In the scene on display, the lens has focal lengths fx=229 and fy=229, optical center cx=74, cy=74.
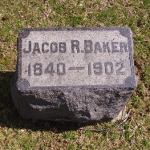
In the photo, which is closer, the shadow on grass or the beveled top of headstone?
the beveled top of headstone

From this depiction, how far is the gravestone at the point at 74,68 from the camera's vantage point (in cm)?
236

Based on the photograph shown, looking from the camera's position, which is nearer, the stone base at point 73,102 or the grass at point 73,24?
the stone base at point 73,102

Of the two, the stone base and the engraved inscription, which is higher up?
the engraved inscription

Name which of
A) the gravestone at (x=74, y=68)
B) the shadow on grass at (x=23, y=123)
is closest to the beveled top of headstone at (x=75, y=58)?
the gravestone at (x=74, y=68)

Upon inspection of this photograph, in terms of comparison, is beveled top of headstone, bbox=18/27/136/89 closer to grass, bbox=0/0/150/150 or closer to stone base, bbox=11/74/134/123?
stone base, bbox=11/74/134/123

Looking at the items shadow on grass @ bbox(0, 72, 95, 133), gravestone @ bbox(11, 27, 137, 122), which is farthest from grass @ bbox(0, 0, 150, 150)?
gravestone @ bbox(11, 27, 137, 122)

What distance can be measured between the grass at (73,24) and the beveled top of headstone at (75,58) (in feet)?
3.30

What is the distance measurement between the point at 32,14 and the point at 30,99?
2.21 metres

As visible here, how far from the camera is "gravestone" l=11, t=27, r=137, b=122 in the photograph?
2357mm

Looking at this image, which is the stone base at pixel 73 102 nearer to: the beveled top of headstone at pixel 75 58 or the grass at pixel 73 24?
the beveled top of headstone at pixel 75 58

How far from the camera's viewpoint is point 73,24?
4.15 m

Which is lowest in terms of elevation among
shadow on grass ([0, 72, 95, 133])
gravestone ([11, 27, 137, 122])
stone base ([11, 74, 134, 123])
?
shadow on grass ([0, 72, 95, 133])

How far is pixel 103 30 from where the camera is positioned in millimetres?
2531

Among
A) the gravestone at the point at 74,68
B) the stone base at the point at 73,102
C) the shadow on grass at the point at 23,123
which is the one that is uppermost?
the gravestone at the point at 74,68
